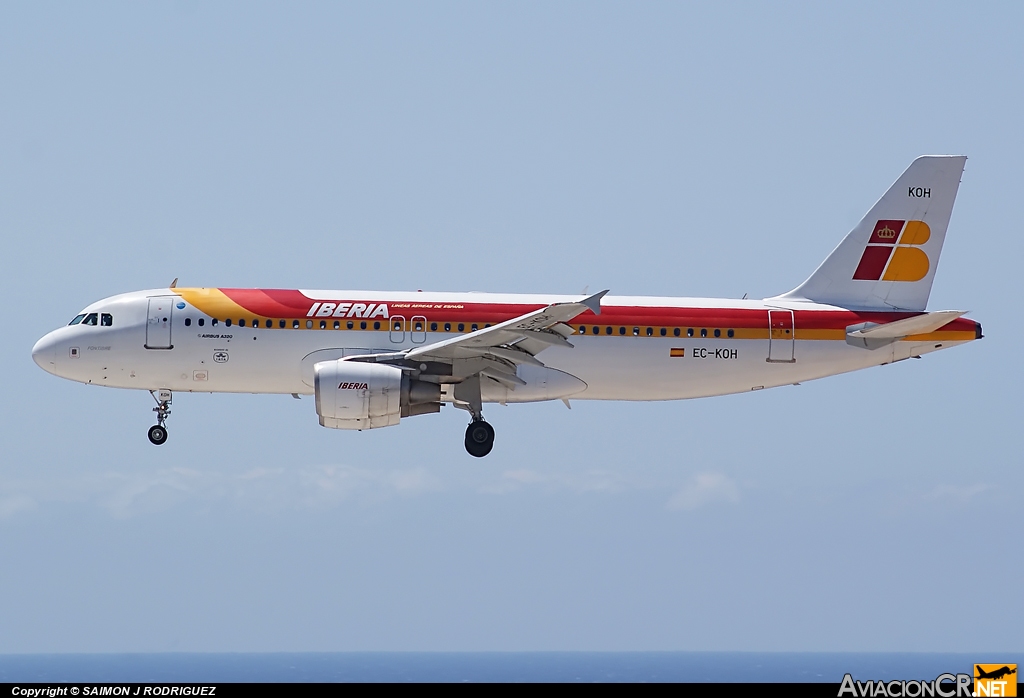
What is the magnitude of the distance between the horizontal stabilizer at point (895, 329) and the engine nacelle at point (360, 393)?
468 inches

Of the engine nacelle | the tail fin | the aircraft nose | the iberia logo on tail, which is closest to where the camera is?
the engine nacelle

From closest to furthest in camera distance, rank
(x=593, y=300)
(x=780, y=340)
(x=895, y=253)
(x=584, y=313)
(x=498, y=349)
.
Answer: (x=593, y=300), (x=498, y=349), (x=584, y=313), (x=780, y=340), (x=895, y=253)

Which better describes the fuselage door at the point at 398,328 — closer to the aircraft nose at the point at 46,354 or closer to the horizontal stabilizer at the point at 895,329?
the aircraft nose at the point at 46,354

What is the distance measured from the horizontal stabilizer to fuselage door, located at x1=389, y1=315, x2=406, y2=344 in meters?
11.9

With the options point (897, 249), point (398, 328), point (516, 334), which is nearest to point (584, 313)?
point (516, 334)

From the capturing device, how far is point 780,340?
106 feet

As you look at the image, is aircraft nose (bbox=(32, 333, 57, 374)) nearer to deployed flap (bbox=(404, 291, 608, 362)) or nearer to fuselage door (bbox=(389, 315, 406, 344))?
fuselage door (bbox=(389, 315, 406, 344))

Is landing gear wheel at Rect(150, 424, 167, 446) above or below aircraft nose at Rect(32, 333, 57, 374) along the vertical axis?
below

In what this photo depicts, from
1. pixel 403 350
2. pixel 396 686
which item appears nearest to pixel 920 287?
pixel 403 350

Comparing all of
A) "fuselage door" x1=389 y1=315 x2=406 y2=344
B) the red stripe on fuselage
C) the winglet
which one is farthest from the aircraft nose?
the winglet

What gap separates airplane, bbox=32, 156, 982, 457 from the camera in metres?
30.3

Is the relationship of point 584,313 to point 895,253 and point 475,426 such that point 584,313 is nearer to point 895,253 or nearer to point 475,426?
point 475,426

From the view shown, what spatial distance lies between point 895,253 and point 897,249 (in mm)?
154

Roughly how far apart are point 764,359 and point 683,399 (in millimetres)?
2423
